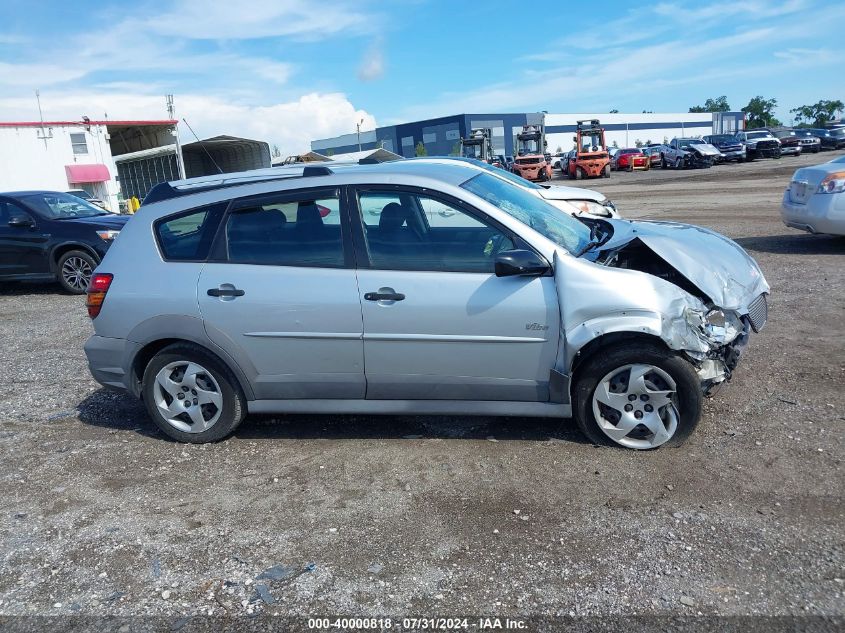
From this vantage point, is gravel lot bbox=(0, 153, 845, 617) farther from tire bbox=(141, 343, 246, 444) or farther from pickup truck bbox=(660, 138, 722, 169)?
pickup truck bbox=(660, 138, 722, 169)

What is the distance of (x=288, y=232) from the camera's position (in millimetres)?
4660

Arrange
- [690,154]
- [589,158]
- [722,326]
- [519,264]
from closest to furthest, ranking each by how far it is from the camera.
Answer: [519,264]
[722,326]
[589,158]
[690,154]

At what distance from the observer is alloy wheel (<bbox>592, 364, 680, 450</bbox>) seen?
4.23 m

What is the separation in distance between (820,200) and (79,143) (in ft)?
78.0

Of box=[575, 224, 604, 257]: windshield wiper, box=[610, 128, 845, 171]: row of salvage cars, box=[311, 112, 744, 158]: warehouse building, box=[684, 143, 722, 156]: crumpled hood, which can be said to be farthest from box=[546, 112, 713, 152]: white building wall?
box=[575, 224, 604, 257]: windshield wiper

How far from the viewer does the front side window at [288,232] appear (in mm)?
4566

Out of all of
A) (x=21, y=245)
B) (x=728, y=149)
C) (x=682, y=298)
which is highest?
(x=728, y=149)

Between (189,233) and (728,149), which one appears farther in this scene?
(728,149)

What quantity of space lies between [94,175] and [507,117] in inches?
2795

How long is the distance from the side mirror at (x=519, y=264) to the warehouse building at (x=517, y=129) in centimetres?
7534

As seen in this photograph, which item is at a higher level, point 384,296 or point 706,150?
point 706,150

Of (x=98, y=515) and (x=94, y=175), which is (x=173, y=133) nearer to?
(x=94, y=175)

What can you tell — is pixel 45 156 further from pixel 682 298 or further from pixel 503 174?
pixel 682 298

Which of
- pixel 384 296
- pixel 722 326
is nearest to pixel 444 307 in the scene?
pixel 384 296
